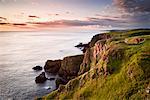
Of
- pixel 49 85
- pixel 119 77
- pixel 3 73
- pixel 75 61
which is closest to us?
pixel 119 77

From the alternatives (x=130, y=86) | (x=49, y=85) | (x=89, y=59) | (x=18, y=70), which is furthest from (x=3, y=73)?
(x=130, y=86)

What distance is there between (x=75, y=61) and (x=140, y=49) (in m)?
44.9

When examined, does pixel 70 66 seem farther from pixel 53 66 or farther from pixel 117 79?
pixel 117 79

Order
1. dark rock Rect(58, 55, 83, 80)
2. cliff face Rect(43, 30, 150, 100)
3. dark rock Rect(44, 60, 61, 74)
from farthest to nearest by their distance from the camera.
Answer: dark rock Rect(44, 60, 61, 74), dark rock Rect(58, 55, 83, 80), cliff face Rect(43, 30, 150, 100)

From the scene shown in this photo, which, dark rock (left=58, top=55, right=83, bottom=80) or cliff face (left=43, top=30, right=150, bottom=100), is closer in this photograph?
cliff face (left=43, top=30, right=150, bottom=100)

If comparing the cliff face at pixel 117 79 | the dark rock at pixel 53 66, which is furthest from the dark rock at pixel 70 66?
the cliff face at pixel 117 79

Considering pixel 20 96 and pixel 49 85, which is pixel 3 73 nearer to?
pixel 49 85

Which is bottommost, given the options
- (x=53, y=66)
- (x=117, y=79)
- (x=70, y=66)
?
(x=53, y=66)

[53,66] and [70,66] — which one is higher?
[70,66]

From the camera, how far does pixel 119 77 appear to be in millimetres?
57750

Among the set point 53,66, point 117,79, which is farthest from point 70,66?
point 117,79

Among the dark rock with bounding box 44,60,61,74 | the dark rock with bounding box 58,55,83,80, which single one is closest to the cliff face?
the dark rock with bounding box 58,55,83,80

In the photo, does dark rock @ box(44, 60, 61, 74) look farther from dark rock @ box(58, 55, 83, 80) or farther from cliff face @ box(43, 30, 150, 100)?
cliff face @ box(43, 30, 150, 100)

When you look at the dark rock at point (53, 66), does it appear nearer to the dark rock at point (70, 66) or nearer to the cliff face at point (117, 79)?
the dark rock at point (70, 66)
